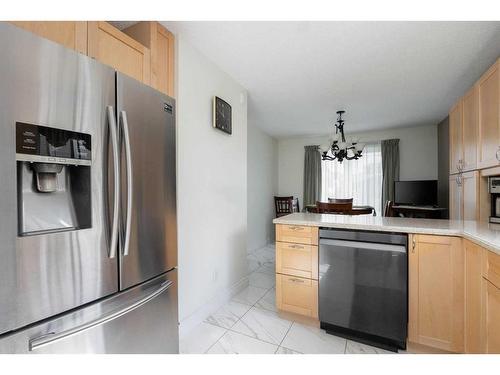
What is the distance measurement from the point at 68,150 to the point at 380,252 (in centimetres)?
190

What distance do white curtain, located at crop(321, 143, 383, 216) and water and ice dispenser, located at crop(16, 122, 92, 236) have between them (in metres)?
5.04

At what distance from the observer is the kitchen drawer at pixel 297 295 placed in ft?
→ 6.29

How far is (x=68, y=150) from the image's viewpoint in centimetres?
84

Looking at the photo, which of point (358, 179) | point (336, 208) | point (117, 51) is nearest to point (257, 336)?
point (336, 208)

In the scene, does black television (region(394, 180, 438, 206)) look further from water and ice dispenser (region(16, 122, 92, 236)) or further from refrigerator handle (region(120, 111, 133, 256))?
water and ice dispenser (region(16, 122, 92, 236))

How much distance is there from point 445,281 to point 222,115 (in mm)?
2204

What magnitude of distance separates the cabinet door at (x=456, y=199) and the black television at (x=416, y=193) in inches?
61.6

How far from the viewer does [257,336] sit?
1.82 m

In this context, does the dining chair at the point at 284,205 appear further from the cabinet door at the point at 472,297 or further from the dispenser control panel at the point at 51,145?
the dispenser control panel at the point at 51,145

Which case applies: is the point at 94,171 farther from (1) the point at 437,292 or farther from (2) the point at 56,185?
(1) the point at 437,292

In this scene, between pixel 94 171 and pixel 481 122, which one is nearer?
pixel 94 171

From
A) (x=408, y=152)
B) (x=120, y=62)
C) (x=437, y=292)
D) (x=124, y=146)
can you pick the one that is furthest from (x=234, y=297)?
(x=408, y=152)

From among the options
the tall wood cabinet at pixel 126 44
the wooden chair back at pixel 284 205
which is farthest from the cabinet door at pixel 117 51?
the wooden chair back at pixel 284 205

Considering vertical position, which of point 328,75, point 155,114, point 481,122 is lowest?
point 155,114
